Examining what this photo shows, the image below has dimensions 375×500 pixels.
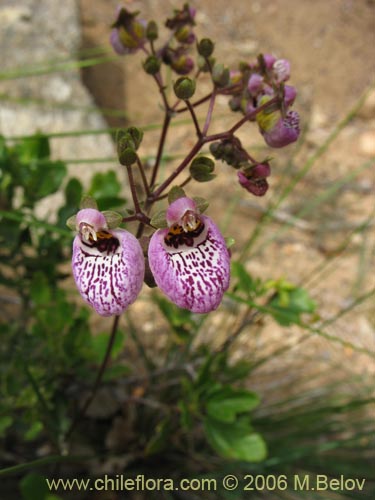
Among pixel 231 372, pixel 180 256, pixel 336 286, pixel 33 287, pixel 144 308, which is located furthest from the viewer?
pixel 336 286

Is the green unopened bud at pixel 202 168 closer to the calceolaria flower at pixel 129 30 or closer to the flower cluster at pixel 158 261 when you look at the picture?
the flower cluster at pixel 158 261

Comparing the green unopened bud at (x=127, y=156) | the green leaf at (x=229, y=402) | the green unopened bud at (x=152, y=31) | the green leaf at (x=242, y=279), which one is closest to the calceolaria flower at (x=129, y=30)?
the green unopened bud at (x=152, y=31)

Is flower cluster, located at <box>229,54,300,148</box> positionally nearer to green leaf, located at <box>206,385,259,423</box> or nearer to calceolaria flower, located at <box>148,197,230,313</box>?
calceolaria flower, located at <box>148,197,230,313</box>

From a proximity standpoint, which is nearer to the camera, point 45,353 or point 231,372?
Answer: point 45,353

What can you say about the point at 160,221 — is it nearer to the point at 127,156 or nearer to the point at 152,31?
the point at 127,156

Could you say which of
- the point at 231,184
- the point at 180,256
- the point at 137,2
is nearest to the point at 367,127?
the point at 231,184

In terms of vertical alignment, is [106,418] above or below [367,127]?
below

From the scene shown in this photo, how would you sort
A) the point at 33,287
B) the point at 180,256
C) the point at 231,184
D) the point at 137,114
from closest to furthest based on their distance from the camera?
the point at 180,256, the point at 33,287, the point at 231,184, the point at 137,114

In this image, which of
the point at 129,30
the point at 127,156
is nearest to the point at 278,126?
the point at 127,156

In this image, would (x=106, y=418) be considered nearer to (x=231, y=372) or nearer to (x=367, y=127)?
(x=231, y=372)
